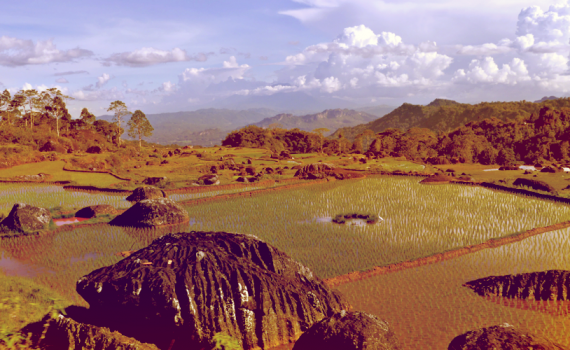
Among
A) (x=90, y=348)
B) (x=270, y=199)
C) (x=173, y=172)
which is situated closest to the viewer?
(x=90, y=348)

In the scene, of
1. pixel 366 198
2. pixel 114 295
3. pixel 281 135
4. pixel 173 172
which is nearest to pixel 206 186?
pixel 173 172

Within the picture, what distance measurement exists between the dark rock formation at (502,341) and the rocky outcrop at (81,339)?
A: 4.88 meters

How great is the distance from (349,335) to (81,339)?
12.7 ft

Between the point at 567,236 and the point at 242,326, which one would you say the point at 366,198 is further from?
the point at 242,326

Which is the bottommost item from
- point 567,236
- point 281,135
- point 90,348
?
point 567,236

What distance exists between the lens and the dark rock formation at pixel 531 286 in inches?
341

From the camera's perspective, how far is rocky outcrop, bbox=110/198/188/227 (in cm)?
1511

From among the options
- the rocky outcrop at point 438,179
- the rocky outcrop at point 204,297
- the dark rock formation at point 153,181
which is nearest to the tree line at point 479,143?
the rocky outcrop at point 438,179

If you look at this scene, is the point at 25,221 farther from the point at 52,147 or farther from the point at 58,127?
the point at 58,127

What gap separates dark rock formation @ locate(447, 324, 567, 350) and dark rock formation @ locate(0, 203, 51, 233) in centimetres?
1442

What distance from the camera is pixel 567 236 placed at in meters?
13.9

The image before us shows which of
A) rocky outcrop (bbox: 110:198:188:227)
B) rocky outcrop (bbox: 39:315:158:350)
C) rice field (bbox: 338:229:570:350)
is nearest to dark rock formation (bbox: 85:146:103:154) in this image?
rocky outcrop (bbox: 110:198:188:227)

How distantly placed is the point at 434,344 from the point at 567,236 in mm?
10388

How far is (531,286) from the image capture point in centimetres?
877
